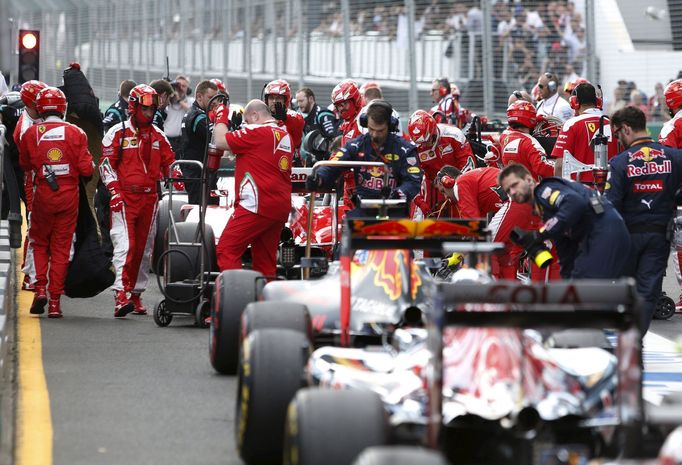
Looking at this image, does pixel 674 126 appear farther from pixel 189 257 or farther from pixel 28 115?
pixel 28 115

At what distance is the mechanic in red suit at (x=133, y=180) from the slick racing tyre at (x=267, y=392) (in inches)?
229

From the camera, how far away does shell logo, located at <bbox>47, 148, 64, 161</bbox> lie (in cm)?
1247

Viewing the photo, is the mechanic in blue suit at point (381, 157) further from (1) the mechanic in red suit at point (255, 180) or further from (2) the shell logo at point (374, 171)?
(1) the mechanic in red suit at point (255, 180)

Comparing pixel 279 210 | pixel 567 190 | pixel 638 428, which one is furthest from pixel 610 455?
pixel 279 210

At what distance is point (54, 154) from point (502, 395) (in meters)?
7.01

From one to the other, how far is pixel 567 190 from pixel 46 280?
5.08m

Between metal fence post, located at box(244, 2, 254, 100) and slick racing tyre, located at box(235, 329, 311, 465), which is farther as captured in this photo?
metal fence post, located at box(244, 2, 254, 100)

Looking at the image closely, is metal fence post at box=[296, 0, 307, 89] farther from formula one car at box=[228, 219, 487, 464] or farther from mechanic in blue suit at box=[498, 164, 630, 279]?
mechanic in blue suit at box=[498, 164, 630, 279]

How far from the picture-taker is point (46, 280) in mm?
12695

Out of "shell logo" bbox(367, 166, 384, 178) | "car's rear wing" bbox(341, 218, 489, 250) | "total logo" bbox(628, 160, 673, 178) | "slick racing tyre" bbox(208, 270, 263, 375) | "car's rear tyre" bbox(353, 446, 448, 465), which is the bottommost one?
"slick racing tyre" bbox(208, 270, 263, 375)

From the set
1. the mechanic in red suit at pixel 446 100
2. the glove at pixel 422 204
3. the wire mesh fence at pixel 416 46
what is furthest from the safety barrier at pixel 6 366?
the wire mesh fence at pixel 416 46

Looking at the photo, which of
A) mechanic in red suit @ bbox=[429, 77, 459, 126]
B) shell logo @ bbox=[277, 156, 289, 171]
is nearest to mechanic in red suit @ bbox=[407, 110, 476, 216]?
shell logo @ bbox=[277, 156, 289, 171]

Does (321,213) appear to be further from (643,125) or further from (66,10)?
(66,10)

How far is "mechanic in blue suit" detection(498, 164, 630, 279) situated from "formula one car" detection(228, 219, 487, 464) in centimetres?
56
